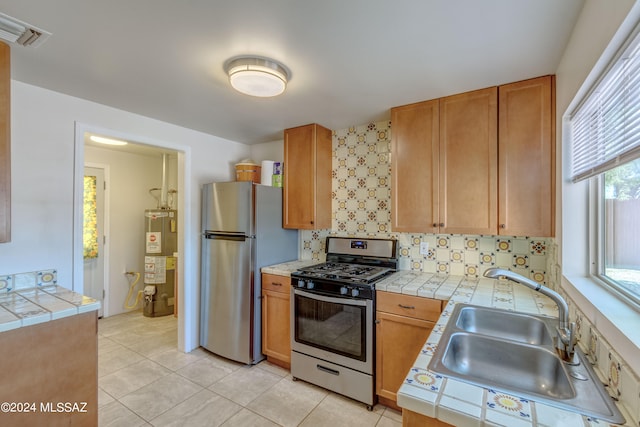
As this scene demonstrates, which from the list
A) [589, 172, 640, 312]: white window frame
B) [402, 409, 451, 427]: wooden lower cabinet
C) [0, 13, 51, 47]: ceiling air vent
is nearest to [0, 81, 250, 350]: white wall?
[0, 13, 51, 47]: ceiling air vent

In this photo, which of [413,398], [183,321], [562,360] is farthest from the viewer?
[183,321]

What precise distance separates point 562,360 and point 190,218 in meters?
2.94

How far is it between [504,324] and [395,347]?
29.6 inches

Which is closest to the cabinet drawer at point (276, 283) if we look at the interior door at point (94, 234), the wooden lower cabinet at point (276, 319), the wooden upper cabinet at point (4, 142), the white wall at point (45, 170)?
the wooden lower cabinet at point (276, 319)

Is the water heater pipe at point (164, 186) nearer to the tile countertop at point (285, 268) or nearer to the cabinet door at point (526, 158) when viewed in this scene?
the tile countertop at point (285, 268)

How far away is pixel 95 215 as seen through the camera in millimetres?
3826

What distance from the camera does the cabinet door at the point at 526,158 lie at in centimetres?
179

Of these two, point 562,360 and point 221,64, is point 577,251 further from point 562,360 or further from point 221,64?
point 221,64

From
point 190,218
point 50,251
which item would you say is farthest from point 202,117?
point 50,251

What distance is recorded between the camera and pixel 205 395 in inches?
87.7

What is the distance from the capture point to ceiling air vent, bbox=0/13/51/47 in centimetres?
130

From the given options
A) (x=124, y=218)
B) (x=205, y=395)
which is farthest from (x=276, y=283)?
(x=124, y=218)

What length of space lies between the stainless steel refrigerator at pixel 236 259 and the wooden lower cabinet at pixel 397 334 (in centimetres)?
120

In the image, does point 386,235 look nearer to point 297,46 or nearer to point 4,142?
point 297,46
